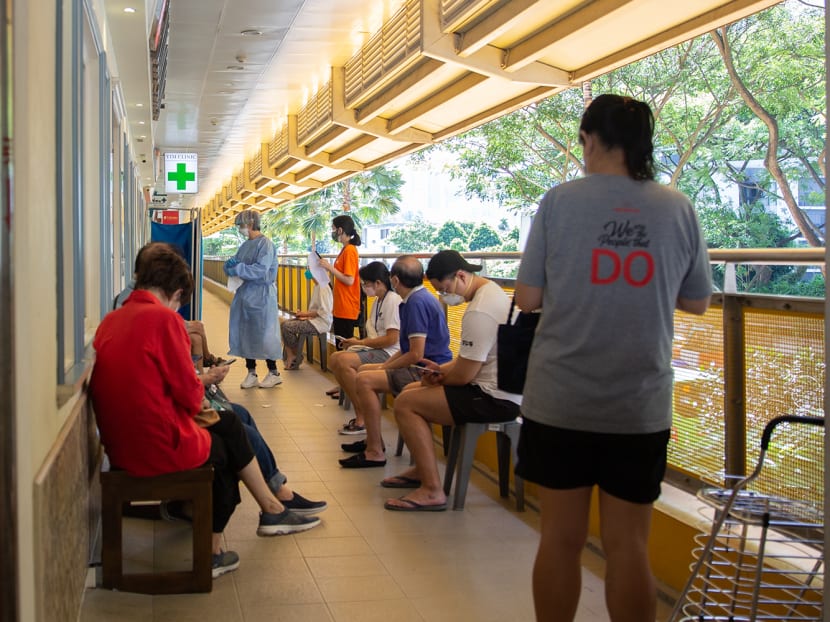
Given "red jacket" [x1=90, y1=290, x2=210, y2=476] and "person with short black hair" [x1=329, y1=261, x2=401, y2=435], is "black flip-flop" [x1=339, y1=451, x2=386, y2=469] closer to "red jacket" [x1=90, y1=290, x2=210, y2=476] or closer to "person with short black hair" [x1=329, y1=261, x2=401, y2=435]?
"person with short black hair" [x1=329, y1=261, x2=401, y2=435]

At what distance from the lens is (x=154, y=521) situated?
4387 mm

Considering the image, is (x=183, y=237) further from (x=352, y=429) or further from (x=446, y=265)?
(x=446, y=265)

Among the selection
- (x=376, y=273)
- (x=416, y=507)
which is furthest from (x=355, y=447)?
(x=416, y=507)

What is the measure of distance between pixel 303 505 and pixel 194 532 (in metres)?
1.04

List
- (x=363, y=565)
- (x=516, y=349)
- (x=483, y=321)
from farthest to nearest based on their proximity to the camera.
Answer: (x=483, y=321) < (x=363, y=565) < (x=516, y=349)

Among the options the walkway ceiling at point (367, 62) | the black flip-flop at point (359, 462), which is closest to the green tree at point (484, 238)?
the walkway ceiling at point (367, 62)

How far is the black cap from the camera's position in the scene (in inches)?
180

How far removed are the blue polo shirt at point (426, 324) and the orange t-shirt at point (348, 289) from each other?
2821 millimetres

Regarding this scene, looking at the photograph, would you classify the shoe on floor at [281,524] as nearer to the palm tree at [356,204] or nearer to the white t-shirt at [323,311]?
the white t-shirt at [323,311]

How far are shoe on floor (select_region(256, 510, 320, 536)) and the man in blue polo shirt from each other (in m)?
1.21

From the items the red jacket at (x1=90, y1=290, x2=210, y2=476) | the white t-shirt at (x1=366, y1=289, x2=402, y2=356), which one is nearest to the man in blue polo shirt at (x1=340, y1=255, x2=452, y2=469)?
the white t-shirt at (x1=366, y1=289, x2=402, y2=356)

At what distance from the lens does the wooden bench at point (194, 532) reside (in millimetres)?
3396

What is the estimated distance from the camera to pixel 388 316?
6.45 metres

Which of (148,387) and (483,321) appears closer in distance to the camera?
(148,387)
